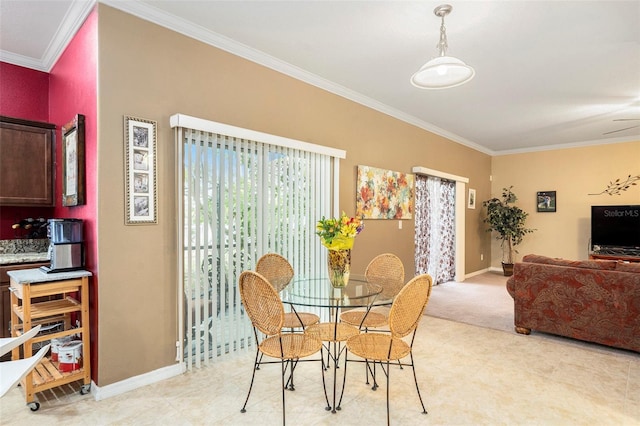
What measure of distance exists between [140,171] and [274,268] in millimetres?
1325

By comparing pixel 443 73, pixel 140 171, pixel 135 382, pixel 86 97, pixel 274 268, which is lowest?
pixel 135 382

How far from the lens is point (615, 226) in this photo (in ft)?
20.7

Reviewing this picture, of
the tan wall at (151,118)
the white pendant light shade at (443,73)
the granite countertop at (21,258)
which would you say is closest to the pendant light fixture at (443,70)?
the white pendant light shade at (443,73)

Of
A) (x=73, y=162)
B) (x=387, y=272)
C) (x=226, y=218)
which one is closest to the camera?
(x=73, y=162)

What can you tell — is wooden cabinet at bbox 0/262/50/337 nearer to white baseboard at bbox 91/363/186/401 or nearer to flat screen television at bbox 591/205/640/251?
white baseboard at bbox 91/363/186/401

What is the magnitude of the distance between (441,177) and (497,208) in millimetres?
2237

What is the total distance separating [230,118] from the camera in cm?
311

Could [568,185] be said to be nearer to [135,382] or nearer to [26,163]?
[135,382]

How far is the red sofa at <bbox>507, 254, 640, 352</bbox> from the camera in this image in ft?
10.5

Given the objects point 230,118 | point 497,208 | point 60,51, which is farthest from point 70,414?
point 497,208

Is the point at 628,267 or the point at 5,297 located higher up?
the point at 628,267

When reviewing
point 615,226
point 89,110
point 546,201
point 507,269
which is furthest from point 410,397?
point 546,201

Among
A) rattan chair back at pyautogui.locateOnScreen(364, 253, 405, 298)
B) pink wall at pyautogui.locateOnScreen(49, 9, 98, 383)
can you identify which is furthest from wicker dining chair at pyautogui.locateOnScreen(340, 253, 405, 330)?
pink wall at pyautogui.locateOnScreen(49, 9, 98, 383)

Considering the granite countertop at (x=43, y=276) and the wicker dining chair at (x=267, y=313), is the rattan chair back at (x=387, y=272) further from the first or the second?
the granite countertop at (x=43, y=276)
